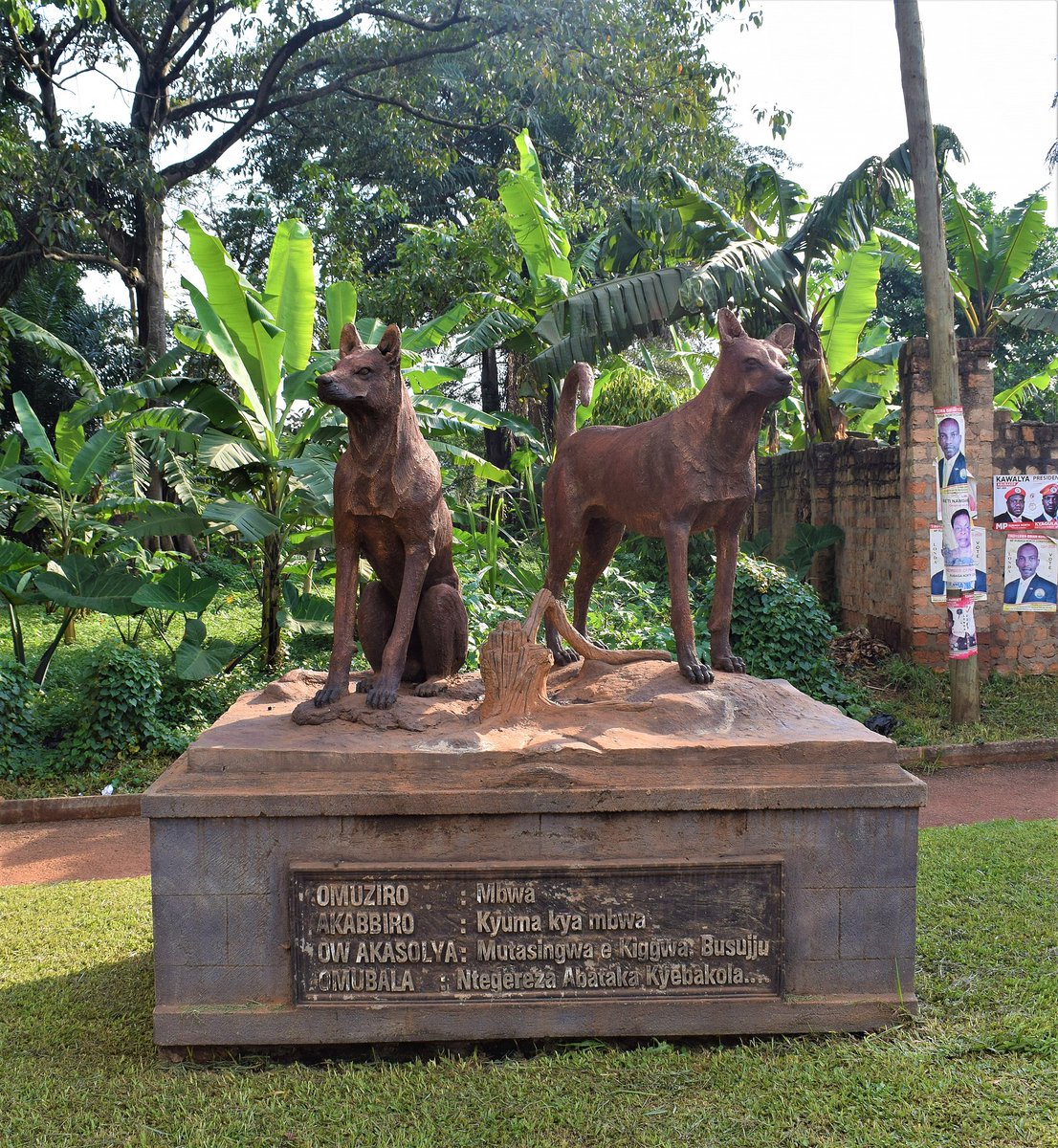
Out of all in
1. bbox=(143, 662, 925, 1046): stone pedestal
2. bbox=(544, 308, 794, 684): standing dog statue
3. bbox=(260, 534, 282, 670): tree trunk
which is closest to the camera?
bbox=(143, 662, 925, 1046): stone pedestal

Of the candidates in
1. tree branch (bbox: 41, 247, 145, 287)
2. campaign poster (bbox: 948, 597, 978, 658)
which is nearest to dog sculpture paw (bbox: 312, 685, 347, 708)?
campaign poster (bbox: 948, 597, 978, 658)

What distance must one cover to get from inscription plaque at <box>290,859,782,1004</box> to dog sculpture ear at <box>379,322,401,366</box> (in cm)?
173

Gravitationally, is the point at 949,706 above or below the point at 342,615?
below

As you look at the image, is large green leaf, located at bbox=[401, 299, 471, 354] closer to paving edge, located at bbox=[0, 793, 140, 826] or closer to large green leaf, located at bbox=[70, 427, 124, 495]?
large green leaf, located at bbox=[70, 427, 124, 495]

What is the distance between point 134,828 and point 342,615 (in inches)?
144

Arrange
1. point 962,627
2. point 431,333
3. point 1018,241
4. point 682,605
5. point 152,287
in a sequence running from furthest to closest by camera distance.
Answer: point 152,287
point 1018,241
point 431,333
point 962,627
point 682,605

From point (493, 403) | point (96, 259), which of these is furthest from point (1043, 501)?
point (96, 259)

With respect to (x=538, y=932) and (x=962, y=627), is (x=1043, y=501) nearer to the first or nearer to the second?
(x=962, y=627)

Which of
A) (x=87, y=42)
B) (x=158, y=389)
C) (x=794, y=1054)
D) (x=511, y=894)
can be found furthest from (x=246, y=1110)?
(x=87, y=42)

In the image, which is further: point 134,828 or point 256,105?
point 256,105

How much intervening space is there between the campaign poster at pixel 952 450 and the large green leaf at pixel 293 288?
4795 millimetres

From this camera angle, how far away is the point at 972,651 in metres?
7.59

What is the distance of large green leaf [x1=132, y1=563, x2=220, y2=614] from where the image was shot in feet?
24.8

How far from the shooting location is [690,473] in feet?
12.3
